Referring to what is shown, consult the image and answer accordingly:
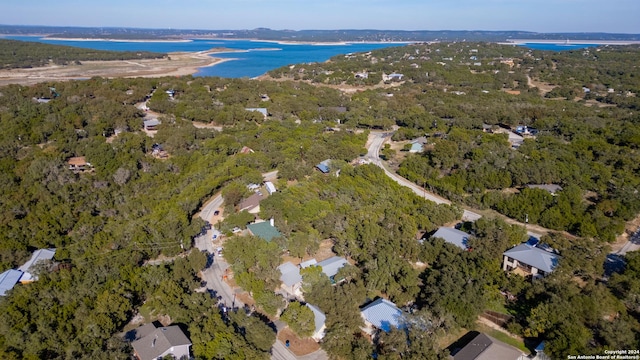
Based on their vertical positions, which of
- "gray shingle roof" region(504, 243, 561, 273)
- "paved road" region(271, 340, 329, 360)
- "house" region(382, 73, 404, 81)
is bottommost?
"paved road" region(271, 340, 329, 360)

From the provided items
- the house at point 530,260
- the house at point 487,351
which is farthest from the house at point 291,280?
the house at point 530,260

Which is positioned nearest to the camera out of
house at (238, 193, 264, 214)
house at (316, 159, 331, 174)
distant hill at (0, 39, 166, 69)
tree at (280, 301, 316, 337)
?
tree at (280, 301, 316, 337)

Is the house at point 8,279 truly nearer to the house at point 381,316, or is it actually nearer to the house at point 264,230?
the house at point 264,230

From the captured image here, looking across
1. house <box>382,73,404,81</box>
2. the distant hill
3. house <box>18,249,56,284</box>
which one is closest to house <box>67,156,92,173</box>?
house <box>18,249,56,284</box>

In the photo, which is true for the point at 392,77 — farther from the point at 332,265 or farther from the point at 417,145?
the point at 332,265

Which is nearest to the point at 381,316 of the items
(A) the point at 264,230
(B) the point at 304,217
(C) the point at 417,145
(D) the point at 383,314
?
(D) the point at 383,314

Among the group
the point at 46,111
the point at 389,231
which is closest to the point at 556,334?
the point at 389,231

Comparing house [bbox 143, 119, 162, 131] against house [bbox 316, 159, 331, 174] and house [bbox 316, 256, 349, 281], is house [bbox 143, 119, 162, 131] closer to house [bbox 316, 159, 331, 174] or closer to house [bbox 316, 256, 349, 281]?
house [bbox 316, 159, 331, 174]

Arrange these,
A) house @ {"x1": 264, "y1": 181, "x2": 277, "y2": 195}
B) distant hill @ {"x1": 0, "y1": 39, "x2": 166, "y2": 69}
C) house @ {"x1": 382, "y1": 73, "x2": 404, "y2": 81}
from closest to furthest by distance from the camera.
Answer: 1. house @ {"x1": 264, "y1": 181, "x2": 277, "y2": 195}
2. house @ {"x1": 382, "y1": 73, "x2": 404, "y2": 81}
3. distant hill @ {"x1": 0, "y1": 39, "x2": 166, "y2": 69}
